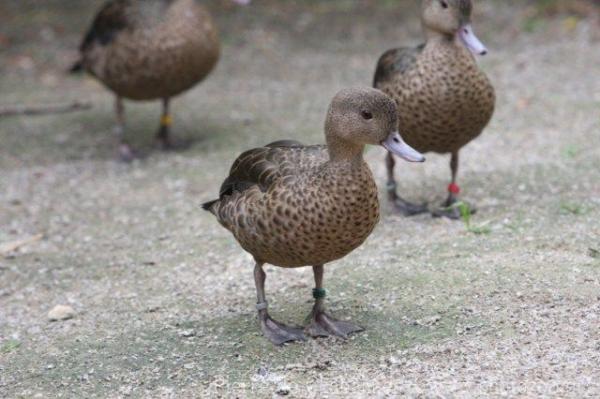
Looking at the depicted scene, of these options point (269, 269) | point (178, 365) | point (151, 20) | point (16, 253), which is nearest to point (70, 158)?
point (151, 20)

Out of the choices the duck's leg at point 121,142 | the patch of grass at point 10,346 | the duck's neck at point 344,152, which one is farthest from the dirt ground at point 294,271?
the duck's neck at point 344,152

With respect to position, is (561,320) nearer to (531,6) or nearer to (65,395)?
(65,395)

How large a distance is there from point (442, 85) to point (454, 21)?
1.50ft

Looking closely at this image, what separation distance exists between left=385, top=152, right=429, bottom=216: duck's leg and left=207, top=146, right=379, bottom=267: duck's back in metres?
1.87

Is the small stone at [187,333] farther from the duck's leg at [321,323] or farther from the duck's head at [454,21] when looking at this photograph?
the duck's head at [454,21]

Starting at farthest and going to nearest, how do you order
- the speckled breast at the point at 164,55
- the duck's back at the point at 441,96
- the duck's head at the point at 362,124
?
the speckled breast at the point at 164,55, the duck's back at the point at 441,96, the duck's head at the point at 362,124

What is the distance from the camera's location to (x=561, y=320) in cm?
434

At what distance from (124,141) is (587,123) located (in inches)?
158

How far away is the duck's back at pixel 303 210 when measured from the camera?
160 inches

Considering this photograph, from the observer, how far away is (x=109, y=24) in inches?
312

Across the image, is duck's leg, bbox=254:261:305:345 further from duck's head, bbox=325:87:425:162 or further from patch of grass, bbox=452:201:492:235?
patch of grass, bbox=452:201:492:235

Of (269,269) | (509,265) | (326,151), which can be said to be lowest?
(269,269)

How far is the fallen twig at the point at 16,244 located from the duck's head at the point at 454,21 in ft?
9.87

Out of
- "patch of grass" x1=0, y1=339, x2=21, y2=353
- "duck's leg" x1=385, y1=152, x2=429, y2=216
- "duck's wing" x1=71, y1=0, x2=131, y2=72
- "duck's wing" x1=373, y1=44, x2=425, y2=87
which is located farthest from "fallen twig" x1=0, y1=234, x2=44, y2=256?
"duck's wing" x1=373, y1=44, x2=425, y2=87
